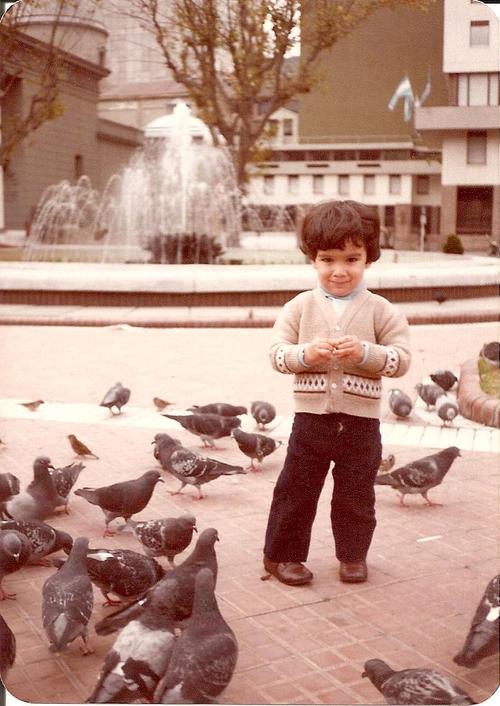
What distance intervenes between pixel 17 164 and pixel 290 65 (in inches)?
791

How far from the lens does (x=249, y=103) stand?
2266 centimetres

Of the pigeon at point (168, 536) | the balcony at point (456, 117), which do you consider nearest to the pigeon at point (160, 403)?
the pigeon at point (168, 536)

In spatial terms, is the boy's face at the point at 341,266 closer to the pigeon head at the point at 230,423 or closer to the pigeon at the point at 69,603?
the pigeon at the point at 69,603

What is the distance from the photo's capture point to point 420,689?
274 cm

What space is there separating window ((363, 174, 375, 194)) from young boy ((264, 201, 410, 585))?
42634mm

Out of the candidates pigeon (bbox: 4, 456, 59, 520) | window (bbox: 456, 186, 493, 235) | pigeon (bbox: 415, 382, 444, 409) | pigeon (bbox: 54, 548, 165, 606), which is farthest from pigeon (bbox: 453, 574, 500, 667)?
window (bbox: 456, 186, 493, 235)

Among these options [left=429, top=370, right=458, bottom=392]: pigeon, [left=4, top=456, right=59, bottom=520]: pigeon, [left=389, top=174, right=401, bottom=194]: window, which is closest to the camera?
[left=4, top=456, right=59, bottom=520]: pigeon

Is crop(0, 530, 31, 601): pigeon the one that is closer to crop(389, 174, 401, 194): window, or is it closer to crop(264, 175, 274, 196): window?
crop(264, 175, 274, 196): window

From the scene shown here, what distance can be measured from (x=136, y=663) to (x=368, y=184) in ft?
149

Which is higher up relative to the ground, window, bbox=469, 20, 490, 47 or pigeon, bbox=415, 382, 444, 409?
window, bbox=469, 20, 490, 47

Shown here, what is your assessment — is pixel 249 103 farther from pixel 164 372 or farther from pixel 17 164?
pixel 17 164

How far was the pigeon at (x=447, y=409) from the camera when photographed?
7195mm

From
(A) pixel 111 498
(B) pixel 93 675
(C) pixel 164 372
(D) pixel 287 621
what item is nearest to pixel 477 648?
(D) pixel 287 621

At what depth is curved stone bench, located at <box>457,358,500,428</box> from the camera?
23.8ft
